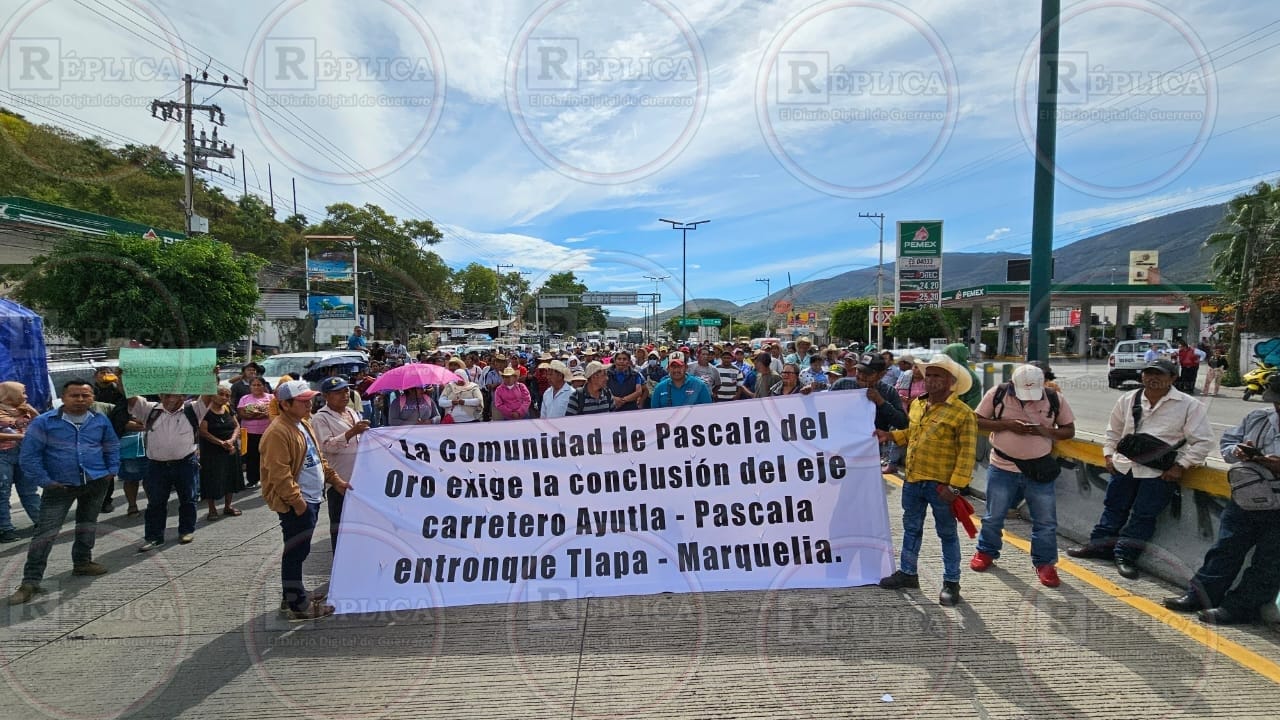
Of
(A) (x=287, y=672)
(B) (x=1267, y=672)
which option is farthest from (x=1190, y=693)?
(A) (x=287, y=672)

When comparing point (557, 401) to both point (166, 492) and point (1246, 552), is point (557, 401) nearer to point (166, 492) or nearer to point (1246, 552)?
point (166, 492)

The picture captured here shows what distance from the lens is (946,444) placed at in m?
4.06

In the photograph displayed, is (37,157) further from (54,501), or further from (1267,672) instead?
(1267,672)

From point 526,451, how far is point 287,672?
1.88 meters

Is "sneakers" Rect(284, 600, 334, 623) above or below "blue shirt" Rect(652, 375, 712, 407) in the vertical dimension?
below

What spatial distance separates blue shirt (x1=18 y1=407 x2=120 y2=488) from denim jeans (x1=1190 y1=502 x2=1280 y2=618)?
803 cm

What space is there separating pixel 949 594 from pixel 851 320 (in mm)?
57286

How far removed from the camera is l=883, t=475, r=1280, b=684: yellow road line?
10.8 ft

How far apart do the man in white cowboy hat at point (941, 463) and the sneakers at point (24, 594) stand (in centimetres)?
616

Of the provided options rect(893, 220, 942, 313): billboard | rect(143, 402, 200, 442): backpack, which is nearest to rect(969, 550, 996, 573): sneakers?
rect(143, 402, 200, 442): backpack

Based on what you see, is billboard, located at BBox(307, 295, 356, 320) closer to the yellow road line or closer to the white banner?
the white banner

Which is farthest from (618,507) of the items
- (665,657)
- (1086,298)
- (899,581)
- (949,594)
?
(1086,298)

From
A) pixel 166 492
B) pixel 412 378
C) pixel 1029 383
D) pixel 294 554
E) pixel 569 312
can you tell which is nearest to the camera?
pixel 294 554

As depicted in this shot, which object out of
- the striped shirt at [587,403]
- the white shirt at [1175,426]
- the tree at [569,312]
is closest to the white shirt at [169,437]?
the striped shirt at [587,403]
